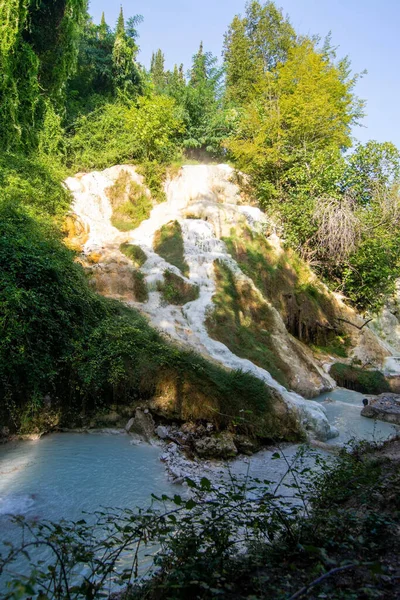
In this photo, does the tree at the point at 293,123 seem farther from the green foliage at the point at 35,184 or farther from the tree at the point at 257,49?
the green foliage at the point at 35,184

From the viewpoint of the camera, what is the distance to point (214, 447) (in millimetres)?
7090

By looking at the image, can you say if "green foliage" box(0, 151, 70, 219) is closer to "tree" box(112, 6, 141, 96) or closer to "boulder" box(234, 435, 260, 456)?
"boulder" box(234, 435, 260, 456)

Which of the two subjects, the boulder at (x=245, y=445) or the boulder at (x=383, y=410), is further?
the boulder at (x=383, y=410)

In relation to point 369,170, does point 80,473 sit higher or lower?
lower

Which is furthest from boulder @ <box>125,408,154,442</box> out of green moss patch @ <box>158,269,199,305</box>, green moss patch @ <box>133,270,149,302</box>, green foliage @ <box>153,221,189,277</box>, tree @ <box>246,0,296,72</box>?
tree @ <box>246,0,296,72</box>

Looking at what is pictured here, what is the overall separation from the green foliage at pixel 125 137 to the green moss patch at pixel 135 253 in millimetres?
7109

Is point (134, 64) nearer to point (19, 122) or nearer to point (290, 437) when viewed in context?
point (19, 122)

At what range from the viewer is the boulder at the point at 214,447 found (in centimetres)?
701

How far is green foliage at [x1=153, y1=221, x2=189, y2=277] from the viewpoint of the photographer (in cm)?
1487

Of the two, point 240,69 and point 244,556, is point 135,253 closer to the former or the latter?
point 244,556

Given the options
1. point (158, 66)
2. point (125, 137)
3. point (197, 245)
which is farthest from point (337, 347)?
point (158, 66)

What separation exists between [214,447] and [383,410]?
5.79 meters

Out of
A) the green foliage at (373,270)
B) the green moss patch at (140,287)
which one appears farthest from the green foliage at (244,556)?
the green foliage at (373,270)

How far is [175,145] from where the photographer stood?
77.4 ft
